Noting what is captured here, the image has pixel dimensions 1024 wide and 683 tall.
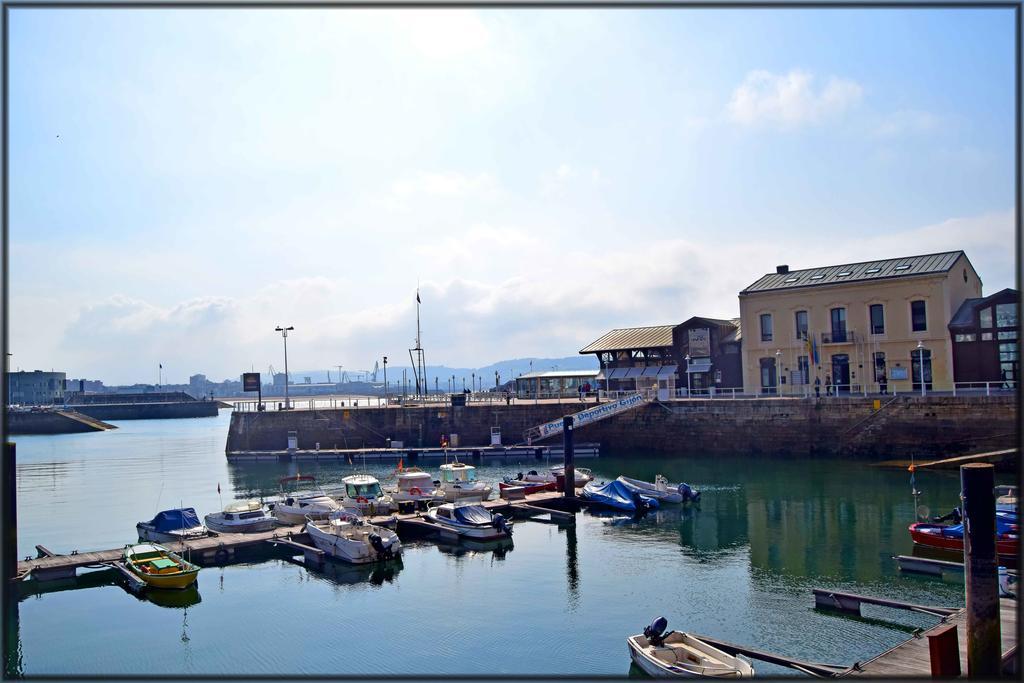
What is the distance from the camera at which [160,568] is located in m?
30.4

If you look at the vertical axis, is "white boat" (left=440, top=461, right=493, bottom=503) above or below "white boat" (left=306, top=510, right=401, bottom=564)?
above

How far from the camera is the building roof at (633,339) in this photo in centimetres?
7912

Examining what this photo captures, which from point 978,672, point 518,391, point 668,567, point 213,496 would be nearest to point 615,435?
point 518,391

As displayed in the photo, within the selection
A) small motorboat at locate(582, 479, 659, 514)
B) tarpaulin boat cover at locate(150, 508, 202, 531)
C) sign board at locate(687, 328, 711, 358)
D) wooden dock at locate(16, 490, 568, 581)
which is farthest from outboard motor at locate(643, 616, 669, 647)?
sign board at locate(687, 328, 711, 358)

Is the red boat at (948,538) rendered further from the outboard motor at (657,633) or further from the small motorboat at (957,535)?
the outboard motor at (657,633)

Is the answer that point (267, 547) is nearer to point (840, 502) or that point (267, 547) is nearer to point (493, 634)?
point (493, 634)

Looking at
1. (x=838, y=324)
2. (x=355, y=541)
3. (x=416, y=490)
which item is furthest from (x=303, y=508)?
(x=838, y=324)

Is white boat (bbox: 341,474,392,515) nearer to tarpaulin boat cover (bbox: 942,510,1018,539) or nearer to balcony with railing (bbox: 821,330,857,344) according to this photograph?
tarpaulin boat cover (bbox: 942,510,1018,539)

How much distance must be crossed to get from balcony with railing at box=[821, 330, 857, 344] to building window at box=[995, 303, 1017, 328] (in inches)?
395

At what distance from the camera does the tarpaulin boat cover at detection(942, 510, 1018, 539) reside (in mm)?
30625

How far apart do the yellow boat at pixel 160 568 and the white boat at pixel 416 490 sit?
1389 cm

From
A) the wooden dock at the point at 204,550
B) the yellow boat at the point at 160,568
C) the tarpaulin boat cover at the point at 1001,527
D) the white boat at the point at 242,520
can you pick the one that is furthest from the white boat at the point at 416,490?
the tarpaulin boat cover at the point at 1001,527

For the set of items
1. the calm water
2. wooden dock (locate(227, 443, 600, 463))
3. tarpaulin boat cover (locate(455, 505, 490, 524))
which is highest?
wooden dock (locate(227, 443, 600, 463))

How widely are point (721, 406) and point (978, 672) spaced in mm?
49742
